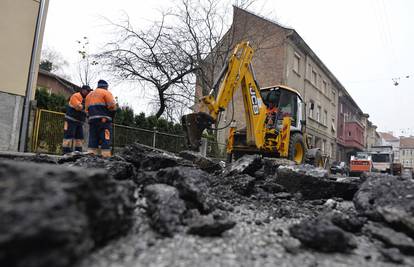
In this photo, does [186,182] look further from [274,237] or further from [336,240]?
[336,240]

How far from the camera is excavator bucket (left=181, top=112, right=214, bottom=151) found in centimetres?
510

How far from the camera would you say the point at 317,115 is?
23156 millimetres

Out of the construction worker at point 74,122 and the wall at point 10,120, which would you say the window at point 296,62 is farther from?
the wall at point 10,120

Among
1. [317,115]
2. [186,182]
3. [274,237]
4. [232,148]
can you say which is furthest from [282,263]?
[317,115]

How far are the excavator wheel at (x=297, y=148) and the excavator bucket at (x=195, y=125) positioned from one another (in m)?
2.97

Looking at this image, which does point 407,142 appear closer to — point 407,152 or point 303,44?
point 407,152

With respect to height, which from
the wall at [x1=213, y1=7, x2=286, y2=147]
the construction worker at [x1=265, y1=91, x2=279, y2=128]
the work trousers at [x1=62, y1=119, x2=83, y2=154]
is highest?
the wall at [x1=213, y1=7, x2=286, y2=147]

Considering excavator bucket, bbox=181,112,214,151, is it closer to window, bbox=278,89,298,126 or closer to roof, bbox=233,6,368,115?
window, bbox=278,89,298,126

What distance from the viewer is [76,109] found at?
A: 6.10m

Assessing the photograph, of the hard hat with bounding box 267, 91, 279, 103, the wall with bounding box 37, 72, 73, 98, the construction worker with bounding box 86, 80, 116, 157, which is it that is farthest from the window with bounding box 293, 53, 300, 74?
the wall with bounding box 37, 72, 73, 98

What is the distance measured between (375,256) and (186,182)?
1679mm

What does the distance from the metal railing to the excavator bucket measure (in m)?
4.44

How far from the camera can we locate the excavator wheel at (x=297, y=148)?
7.13m

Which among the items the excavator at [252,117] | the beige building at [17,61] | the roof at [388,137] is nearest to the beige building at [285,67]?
the excavator at [252,117]
